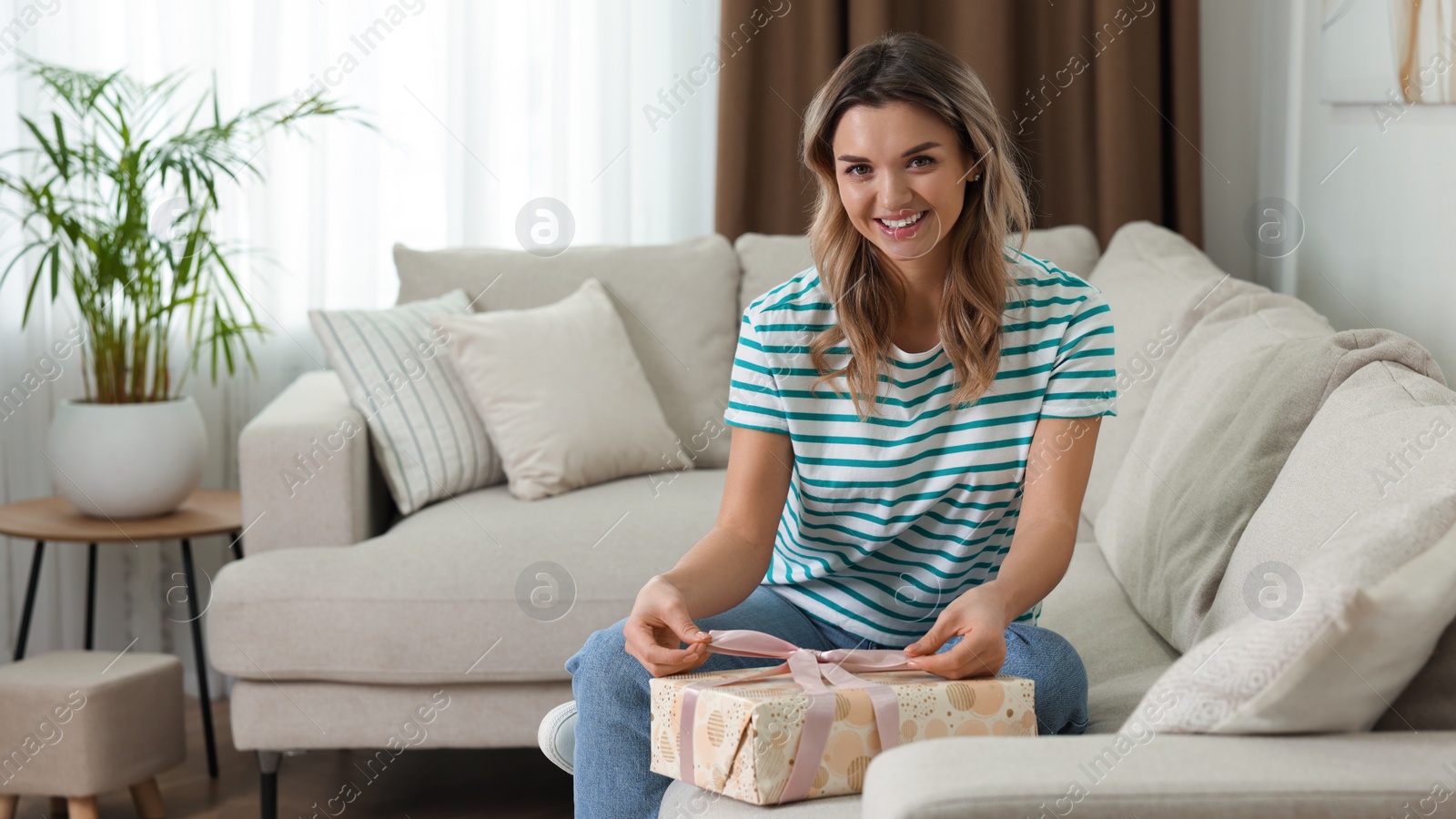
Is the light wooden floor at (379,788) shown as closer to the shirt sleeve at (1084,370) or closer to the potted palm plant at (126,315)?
the potted palm plant at (126,315)

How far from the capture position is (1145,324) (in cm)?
205

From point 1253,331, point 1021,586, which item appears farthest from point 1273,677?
point 1253,331

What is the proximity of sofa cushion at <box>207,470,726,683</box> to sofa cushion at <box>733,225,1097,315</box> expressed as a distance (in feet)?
2.70

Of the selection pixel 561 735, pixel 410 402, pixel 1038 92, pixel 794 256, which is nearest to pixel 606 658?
pixel 561 735

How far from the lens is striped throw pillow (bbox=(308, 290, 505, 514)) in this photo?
215cm

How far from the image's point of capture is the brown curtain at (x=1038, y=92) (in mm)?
A: 2885

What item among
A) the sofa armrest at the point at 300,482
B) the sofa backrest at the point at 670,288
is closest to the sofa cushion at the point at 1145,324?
the sofa backrest at the point at 670,288

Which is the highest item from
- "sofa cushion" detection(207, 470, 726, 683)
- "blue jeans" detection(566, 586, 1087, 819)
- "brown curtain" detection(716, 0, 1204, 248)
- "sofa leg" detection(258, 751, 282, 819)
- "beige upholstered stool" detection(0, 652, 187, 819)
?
"brown curtain" detection(716, 0, 1204, 248)

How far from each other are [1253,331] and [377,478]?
1460 mm

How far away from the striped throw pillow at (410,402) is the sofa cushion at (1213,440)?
111cm

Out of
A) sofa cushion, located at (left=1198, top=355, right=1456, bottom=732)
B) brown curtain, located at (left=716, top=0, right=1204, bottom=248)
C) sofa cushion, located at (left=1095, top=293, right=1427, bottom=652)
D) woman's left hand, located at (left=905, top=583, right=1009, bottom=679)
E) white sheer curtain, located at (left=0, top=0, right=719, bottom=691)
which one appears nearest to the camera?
sofa cushion, located at (left=1198, top=355, right=1456, bottom=732)

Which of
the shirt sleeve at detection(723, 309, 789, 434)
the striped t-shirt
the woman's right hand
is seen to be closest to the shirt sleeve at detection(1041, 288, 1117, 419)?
the striped t-shirt

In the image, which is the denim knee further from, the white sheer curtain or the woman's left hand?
the white sheer curtain

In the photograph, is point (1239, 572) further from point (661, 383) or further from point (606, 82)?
point (606, 82)
